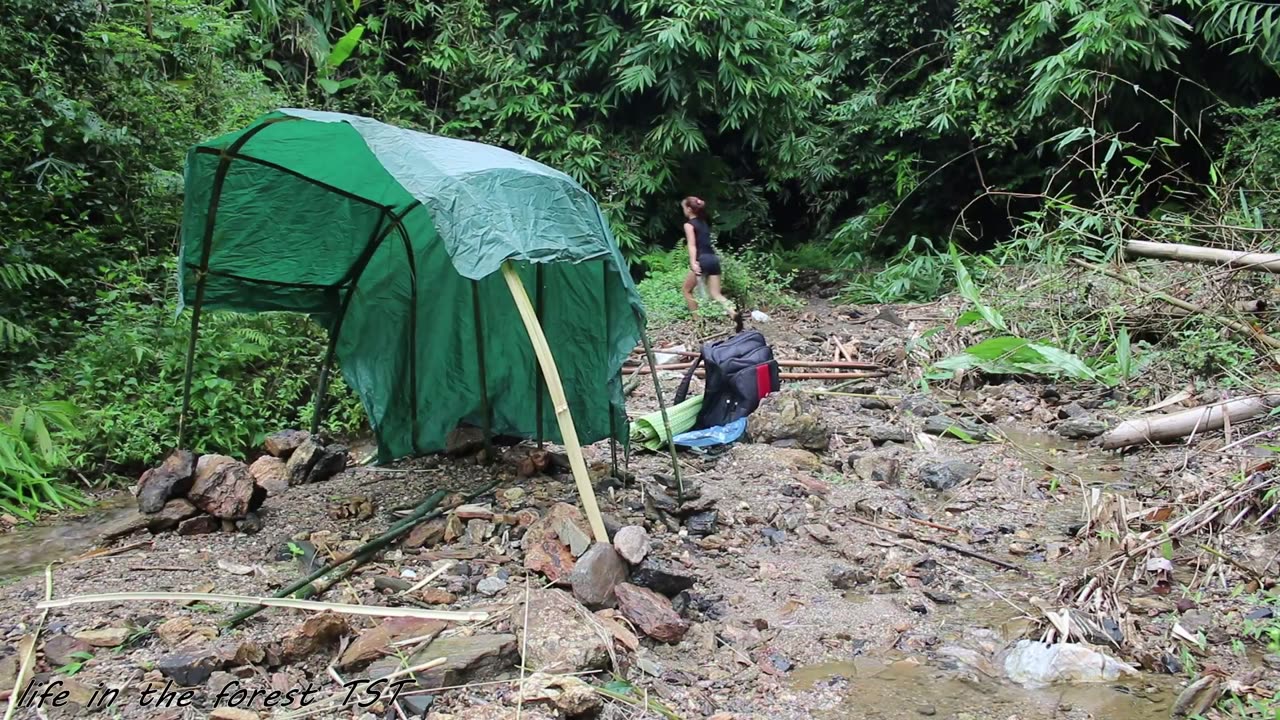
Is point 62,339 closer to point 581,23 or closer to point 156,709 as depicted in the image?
point 156,709

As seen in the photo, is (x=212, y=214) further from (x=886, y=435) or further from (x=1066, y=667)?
(x=886, y=435)

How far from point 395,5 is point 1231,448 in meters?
11.7

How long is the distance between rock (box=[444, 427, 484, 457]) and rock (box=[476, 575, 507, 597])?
5.71ft

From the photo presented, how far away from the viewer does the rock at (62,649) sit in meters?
3.03

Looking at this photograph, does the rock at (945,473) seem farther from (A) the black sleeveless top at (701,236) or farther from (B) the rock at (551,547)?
(A) the black sleeveless top at (701,236)

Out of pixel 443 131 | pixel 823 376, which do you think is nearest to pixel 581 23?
pixel 443 131

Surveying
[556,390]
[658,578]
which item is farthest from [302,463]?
[658,578]

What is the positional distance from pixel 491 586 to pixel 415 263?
85.8 inches

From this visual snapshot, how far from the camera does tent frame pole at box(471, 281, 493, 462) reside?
498 cm

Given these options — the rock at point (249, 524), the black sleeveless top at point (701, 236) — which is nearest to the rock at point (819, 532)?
the rock at point (249, 524)

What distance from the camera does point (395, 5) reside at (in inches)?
492

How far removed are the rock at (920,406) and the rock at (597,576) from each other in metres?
3.90

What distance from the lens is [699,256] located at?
9.73 metres

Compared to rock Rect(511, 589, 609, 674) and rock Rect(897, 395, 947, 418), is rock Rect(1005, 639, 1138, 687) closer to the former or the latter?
rock Rect(511, 589, 609, 674)
